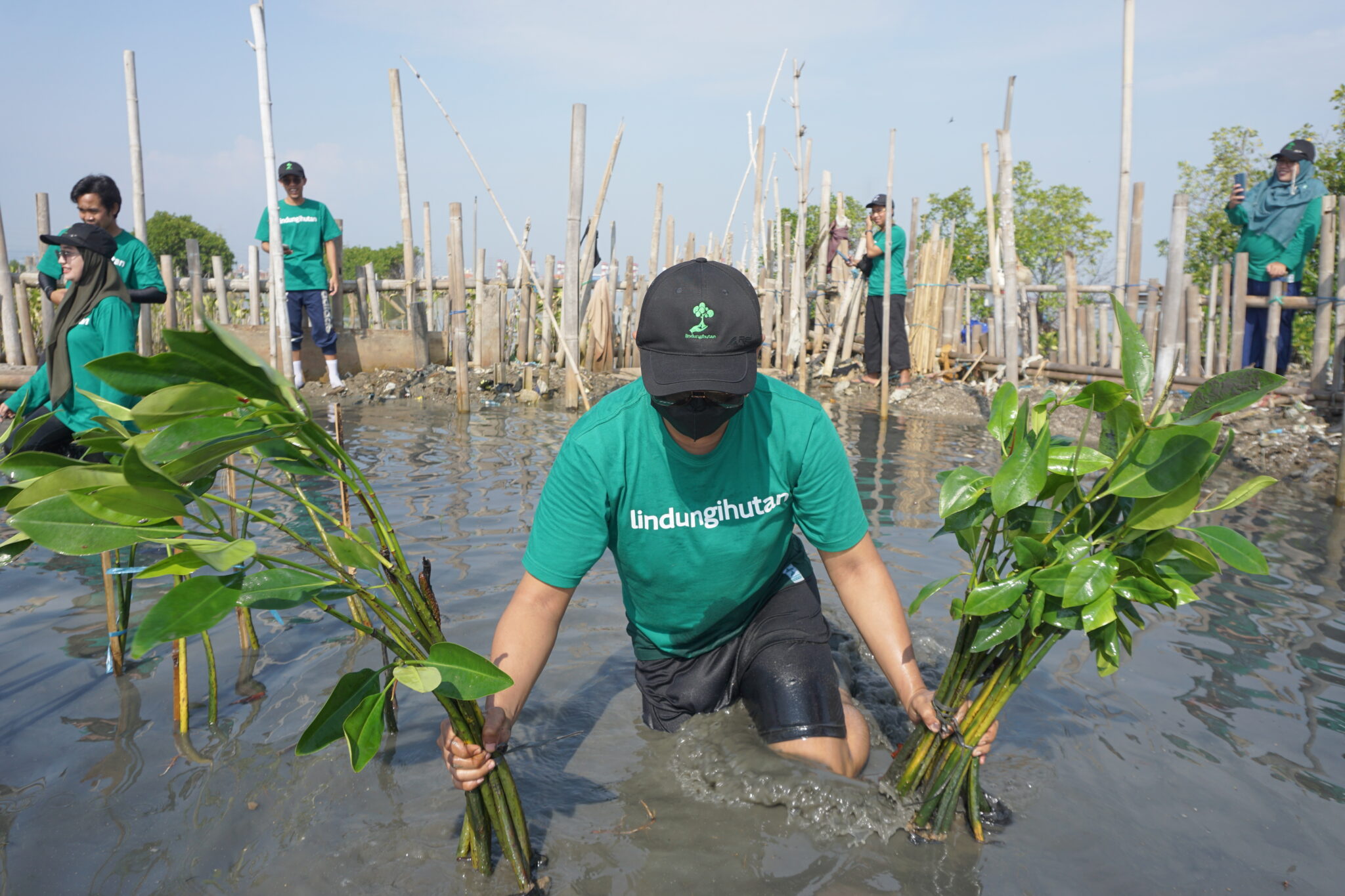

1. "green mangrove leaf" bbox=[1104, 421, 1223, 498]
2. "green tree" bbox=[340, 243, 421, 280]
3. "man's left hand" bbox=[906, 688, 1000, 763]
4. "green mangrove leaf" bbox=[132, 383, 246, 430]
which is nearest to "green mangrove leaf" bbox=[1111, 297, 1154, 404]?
"green mangrove leaf" bbox=[1104, 421, 1223, 498]

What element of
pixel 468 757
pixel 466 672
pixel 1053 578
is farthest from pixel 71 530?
pixel 1053 578

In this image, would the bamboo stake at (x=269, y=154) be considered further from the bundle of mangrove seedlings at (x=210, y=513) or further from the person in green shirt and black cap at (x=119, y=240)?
the bundle of mangrove seedlings at (x=210, y=513)

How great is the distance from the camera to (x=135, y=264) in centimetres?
462

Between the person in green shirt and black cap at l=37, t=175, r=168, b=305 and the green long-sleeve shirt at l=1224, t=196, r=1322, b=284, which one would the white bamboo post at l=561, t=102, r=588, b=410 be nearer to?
the person in green shirt and black cap at l=37, t=175, r=168, b=305

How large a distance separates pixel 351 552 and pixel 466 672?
331 millimetres

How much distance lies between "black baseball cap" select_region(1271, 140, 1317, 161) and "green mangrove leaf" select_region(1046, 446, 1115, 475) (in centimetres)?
769

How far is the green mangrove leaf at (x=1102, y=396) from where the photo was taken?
2012mm

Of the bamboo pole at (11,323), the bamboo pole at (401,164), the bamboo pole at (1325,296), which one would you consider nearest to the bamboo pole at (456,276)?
the bamboo pole at (401,164)

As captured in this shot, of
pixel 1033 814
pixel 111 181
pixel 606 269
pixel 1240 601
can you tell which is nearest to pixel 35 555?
pixel 111 181

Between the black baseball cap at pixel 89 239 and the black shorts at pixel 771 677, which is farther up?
the black baseball cap at pixel 89 239

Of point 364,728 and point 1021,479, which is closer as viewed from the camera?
point 364,728

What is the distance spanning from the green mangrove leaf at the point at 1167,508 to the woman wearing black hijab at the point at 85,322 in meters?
4.13

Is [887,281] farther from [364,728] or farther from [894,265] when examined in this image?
[364,728]

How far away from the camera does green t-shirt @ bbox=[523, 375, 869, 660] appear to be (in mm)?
2459
